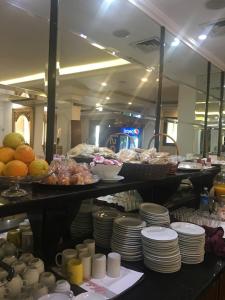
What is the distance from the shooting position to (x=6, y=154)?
1.02 meters

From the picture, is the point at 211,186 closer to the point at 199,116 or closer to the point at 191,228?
the point at 191,228

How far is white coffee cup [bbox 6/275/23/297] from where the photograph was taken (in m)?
0.92

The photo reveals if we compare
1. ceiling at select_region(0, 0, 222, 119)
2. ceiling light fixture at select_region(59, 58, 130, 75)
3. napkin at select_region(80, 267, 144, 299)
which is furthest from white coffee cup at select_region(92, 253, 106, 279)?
ceiling light fixture at select_region(59, 58, 130, 75)

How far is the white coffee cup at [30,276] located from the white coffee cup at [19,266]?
0.03m

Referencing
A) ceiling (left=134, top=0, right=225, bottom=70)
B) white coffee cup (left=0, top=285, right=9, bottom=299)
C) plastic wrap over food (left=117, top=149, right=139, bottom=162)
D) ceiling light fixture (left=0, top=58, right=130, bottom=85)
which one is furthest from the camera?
ceiling (left=134, top=0, right=225, bottom=70)

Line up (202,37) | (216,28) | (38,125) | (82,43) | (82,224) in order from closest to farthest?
1. (82,224)
2. (38,125)
3. (82,43)
4. (216,28)
5. (202,37)

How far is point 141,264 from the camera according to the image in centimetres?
132

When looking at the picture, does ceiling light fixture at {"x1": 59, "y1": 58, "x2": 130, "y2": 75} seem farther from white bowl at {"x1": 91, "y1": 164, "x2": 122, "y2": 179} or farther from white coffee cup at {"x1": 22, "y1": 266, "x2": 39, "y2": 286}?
white coffee cup at {"x1": 22, "y1": 266, "x2": 39, "y2": 286}

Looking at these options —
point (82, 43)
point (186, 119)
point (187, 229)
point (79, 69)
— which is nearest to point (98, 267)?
point (187, 229)

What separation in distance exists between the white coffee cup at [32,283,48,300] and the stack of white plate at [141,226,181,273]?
0.52 metres

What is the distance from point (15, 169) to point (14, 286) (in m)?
0.41

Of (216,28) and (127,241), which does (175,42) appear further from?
(127,241)

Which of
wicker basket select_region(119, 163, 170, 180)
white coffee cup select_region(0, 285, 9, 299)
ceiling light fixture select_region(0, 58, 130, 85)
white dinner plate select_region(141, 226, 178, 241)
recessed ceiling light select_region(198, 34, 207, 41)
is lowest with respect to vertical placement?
white coffee cup select_region(0, 285, 9, 299)

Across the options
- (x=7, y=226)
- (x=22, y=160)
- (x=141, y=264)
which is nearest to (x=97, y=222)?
(x=141, y=264)
